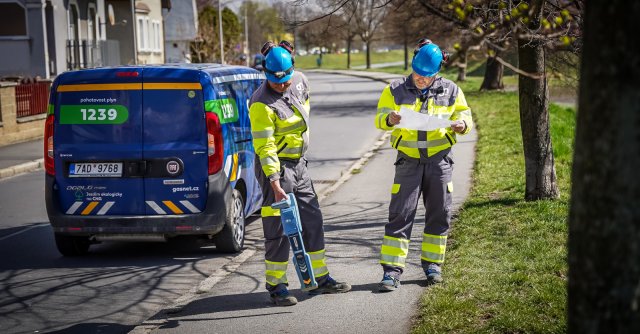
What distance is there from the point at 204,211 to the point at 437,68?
2963mm

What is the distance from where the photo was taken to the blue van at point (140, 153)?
8.62 metres

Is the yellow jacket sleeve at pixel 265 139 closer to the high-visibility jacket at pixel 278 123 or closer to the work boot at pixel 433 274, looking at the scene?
the high-visibility jacket at pixel 278 123

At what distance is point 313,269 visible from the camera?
23.1 feet

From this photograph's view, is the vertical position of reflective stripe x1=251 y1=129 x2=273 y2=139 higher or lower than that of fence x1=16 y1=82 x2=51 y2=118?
higher

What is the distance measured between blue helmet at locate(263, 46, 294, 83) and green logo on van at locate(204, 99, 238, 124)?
1.94 meters

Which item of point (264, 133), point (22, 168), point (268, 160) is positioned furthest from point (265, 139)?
point (22, 168)

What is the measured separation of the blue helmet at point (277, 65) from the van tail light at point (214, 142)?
6.44 feet

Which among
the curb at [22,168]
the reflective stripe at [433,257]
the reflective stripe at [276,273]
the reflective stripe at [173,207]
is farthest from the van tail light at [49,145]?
the curb at [22,168]

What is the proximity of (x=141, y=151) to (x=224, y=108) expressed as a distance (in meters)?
0.89

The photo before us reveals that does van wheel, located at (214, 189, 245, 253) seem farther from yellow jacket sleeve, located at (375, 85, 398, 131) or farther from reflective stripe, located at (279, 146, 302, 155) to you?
yellow jacket sleeve, located at (375, 85, 398, 131)

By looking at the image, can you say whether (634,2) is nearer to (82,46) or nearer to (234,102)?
(234,102)

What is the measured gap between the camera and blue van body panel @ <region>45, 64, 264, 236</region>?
8617 mm

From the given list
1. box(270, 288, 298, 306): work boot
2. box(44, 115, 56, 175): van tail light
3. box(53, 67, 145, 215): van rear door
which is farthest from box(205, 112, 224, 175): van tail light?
box(270, 288, 298, 306): work boot

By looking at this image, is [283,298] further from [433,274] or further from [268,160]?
[433,274]
